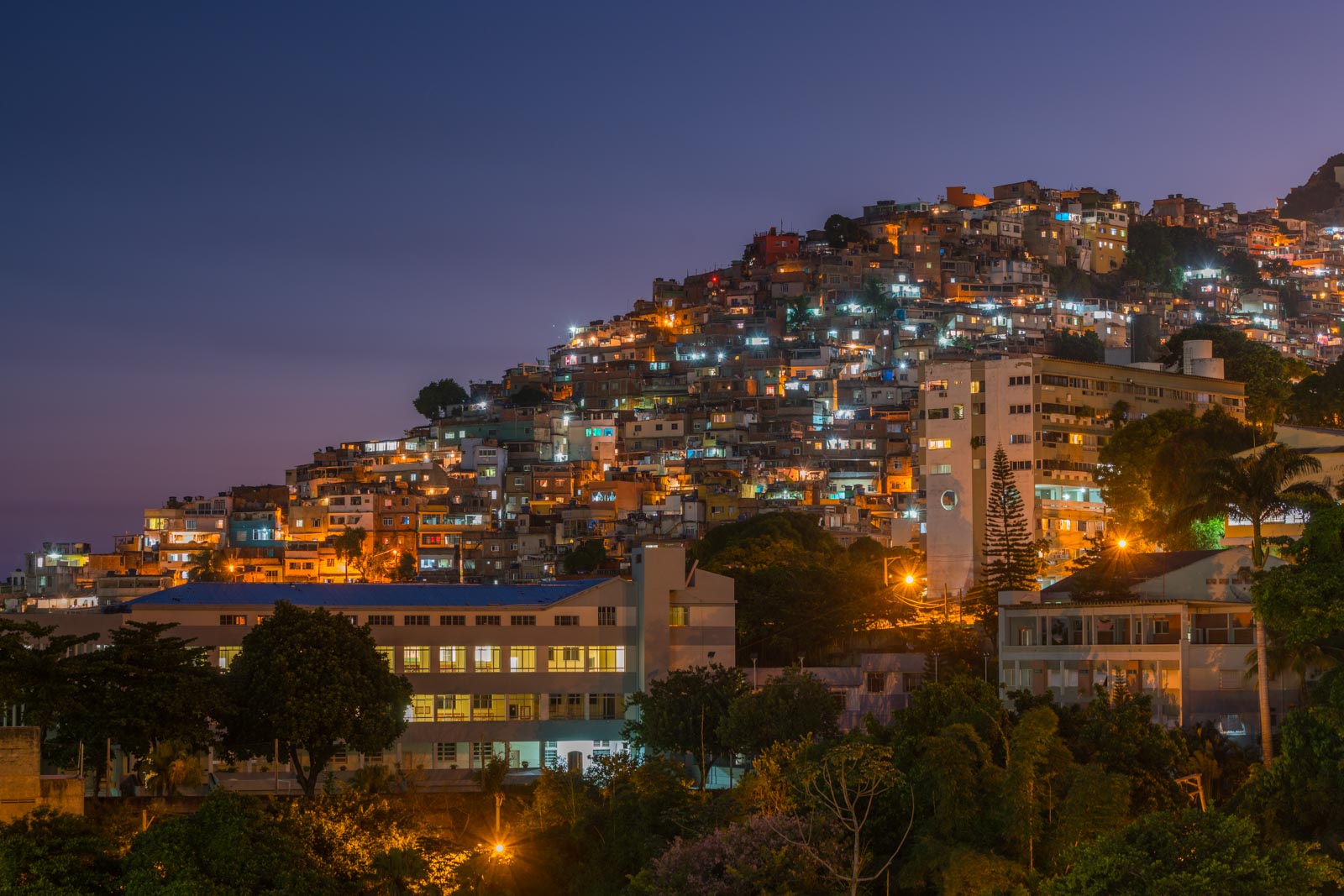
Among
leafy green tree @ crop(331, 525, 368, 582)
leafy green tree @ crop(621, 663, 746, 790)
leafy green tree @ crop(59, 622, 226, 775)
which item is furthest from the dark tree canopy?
leafy green tree @ crop(59, 622, 226, 775)

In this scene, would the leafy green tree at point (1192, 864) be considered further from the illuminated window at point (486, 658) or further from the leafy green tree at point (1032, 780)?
the illuminated window at point (486, 658)

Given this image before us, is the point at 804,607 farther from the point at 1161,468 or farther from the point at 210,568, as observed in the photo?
the point at 210,568

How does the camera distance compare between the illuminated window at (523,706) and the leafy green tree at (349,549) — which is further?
the leafy green tree at (349,549)

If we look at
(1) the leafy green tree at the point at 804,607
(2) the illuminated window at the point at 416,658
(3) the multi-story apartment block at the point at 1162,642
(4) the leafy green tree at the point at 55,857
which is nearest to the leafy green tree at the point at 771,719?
(3) the multi-story apartment block at the point at 1162,642

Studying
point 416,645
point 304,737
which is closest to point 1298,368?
point 416,645

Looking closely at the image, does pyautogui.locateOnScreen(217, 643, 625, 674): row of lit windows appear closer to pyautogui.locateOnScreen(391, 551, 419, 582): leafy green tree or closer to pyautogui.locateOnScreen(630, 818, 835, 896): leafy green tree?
pyautogui.locateOnScreen(630, 818, 835, 896): leafy green tree

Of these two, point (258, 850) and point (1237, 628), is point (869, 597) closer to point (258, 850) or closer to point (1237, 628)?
point (1237, 628)
